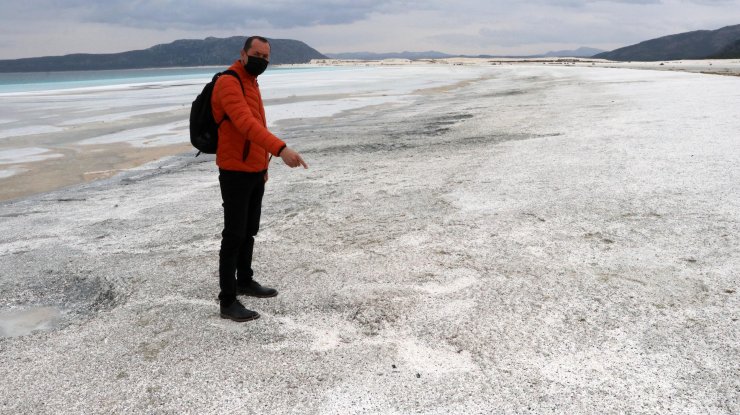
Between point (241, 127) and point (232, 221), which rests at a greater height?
point (241, 127)

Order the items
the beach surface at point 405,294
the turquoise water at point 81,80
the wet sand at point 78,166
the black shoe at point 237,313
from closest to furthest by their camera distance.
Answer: the beach surface at point 405,294 → the black shoe at point 237,313 → the wet sand at point 78,166 → the turquoise water at point 81,80

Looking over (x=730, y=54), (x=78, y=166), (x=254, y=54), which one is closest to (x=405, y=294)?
(x=254, y=54)

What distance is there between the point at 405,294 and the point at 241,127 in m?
1.93

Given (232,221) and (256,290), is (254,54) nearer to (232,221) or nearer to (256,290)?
(232,221)

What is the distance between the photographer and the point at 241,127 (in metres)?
3.59

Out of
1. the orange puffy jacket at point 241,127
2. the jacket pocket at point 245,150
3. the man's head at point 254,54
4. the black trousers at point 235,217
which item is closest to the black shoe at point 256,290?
the black trousers at point 235,217

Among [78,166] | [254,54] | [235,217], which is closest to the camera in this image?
[254,54]

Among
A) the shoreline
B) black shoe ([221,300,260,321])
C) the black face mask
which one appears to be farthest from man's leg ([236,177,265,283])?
the shoreline

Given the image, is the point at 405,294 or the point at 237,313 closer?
the point at 237,313

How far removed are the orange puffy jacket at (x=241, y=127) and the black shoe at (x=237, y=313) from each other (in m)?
1.09

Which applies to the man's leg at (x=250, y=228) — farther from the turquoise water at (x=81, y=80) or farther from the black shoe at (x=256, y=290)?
the turquoise water at (x=81, y=80)

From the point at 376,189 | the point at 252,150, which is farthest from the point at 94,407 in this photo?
the point at 376,189

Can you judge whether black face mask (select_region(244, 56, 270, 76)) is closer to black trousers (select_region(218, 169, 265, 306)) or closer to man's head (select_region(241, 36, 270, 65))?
man's head (select_region(241, 36, 270, 65))

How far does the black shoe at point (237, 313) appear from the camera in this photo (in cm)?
405
